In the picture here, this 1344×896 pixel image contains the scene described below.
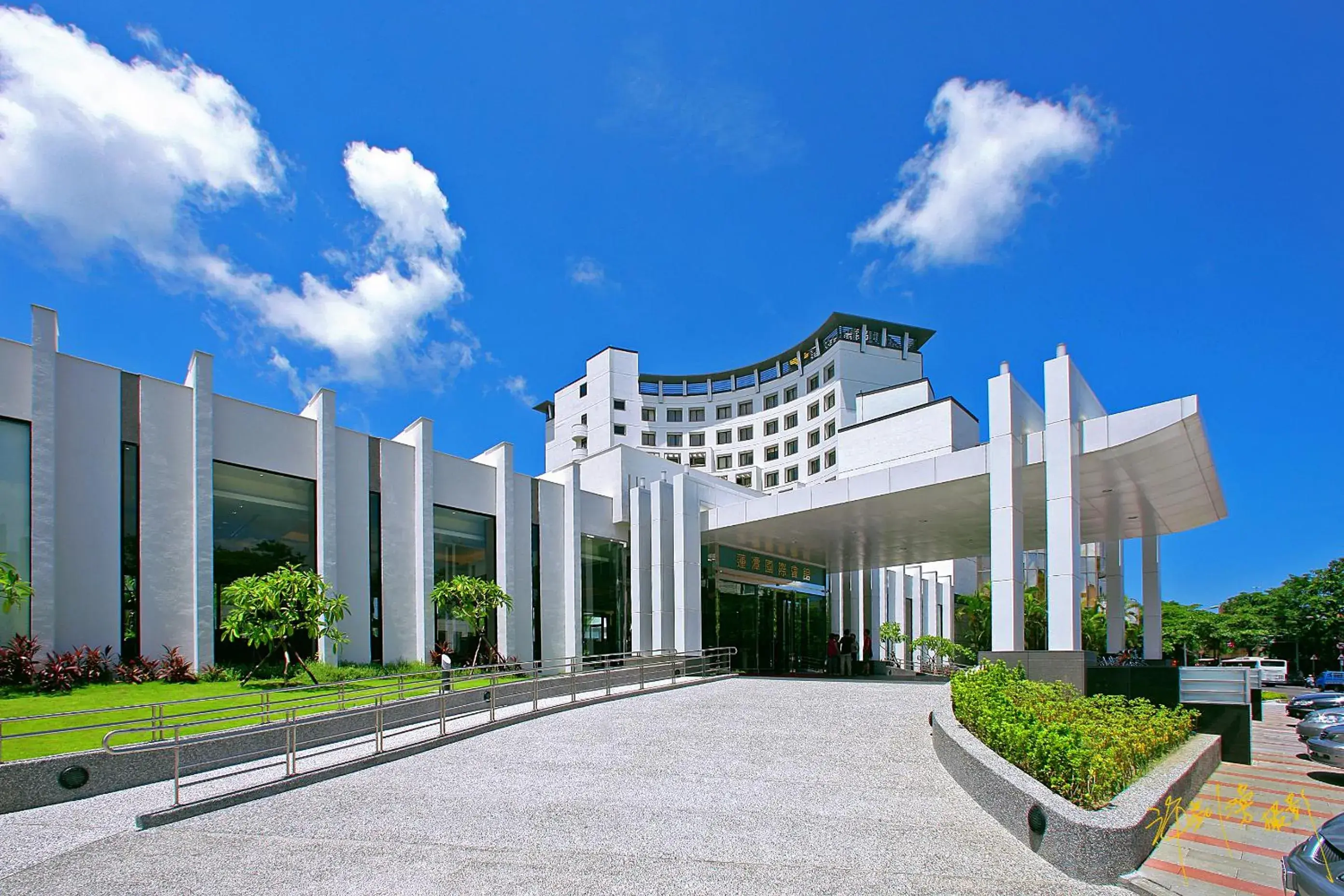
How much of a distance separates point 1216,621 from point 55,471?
7385 centimetres

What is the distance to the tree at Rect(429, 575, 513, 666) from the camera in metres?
20.9

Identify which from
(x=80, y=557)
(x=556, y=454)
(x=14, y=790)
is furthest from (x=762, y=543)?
(x=556, y=454)

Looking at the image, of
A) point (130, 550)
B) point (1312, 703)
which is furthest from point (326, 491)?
point (1312, 703)

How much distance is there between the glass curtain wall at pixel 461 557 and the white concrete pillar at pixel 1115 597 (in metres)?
18.9

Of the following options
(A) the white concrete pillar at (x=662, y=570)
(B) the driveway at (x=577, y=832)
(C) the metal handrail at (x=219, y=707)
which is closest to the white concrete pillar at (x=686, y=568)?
(A) the white concrete pillar at (x=662, y=570)

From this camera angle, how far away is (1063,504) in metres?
15.8

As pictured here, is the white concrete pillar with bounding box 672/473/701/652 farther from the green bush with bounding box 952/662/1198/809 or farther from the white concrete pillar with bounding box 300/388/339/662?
the green bush with bounding box 952/662/1198/809

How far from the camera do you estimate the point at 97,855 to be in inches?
271

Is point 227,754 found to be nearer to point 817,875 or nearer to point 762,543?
point 817,875

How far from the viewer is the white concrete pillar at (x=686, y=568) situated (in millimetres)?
24531

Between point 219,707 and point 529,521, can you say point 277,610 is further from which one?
point 529,521

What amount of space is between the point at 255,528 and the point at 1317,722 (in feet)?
76.0

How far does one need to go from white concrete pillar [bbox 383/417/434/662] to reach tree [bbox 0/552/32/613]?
25.7 feet

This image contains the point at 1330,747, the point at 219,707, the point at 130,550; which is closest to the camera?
the point at 1330,747
